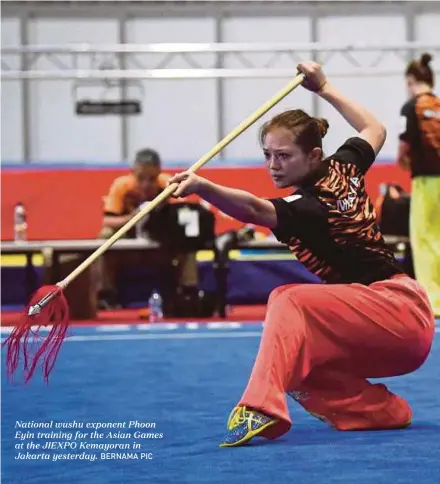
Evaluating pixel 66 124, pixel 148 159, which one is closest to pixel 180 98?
pixel 66 124

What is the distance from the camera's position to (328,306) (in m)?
3.37

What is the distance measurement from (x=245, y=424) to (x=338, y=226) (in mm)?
587

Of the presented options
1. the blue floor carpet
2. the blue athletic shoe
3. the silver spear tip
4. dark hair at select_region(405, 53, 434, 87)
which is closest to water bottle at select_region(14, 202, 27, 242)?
the blue floor carpet

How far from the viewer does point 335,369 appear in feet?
11.5

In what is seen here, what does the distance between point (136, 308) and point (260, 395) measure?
5.57 metres

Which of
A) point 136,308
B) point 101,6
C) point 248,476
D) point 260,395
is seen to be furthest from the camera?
point 101,6

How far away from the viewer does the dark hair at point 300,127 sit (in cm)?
339

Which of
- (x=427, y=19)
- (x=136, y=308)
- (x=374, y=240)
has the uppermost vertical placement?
(x=427, y=19)

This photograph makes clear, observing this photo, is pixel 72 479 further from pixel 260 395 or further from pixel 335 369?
pixel 335 369

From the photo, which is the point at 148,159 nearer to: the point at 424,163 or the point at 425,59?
the point at 424,163

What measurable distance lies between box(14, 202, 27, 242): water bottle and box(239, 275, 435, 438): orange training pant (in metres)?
5.43

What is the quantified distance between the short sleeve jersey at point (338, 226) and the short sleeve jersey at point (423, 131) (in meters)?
3.62

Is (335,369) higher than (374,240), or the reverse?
(374,240)

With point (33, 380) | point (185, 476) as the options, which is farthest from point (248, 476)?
point (33, 380)
